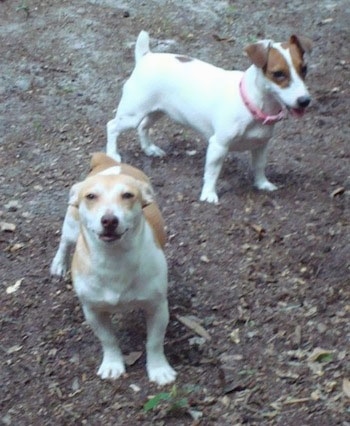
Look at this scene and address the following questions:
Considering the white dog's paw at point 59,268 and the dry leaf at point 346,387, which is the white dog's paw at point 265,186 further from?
the dry leaf at point 346,387

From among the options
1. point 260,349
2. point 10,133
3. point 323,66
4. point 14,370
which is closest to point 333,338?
point 260,349

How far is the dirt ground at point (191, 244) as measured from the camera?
12.8ft

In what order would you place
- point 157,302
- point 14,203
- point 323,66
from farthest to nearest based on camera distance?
→ 1. point 323,66
2. point 14,203
3. point 157,302

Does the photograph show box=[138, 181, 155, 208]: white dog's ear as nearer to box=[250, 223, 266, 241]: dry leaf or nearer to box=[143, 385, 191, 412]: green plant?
box=[143, 385, 191, 412]: green plant

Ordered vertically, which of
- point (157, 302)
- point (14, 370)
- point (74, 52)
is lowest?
point (74, 52)

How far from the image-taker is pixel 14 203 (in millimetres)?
5531

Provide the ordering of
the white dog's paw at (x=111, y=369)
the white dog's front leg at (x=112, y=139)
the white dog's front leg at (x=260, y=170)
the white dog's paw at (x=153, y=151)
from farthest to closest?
the white dog's paw at (x=153, y=151) → the white dog's front leg at (x=112, y=139) → the white dog's front leg at (x=260, y=170) → the white dog's paw at (x=111, y=369)

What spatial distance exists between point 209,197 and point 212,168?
0.60 ft

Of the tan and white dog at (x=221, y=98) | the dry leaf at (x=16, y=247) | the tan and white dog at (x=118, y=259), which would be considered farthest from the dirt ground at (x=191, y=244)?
the tan and white dog at (x=221, y=98)

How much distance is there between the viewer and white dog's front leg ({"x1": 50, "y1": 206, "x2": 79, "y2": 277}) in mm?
4391

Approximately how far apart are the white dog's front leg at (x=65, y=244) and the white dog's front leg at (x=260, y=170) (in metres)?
1.45

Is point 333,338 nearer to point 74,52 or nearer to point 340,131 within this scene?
point 340,131

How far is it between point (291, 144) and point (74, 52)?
244 cm

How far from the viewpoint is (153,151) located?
612 cm
